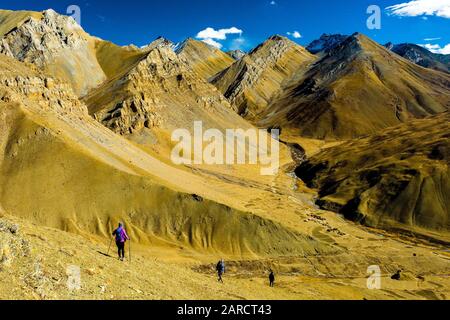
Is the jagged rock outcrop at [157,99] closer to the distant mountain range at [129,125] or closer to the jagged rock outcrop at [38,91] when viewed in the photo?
the distant mountain range at [129,125]

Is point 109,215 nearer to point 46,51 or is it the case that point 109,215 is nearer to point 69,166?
point 69,166

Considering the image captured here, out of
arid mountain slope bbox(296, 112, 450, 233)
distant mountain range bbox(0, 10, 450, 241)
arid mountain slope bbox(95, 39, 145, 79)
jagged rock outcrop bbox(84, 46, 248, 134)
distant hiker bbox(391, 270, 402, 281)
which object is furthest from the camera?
arid mountain slope bbox(95, 39, 145, 79)

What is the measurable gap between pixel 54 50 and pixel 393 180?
138 metres

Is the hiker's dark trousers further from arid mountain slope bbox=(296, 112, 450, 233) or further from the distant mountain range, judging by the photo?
arid mountain slope bbox=(296, 112, 450, 233)

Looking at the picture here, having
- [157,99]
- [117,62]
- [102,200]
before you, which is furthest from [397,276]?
[117,62]

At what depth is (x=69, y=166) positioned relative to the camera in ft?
208

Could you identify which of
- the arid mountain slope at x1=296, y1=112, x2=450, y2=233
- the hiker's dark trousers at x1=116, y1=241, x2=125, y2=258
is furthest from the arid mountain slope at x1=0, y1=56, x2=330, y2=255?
the hiker's dark trousers at x1=116, y1=241, x2=125, y2=258

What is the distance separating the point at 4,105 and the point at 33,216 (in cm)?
2371

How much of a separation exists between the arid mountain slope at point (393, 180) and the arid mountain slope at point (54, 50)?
9346 centimetres

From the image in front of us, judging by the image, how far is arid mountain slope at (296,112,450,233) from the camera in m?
78.8

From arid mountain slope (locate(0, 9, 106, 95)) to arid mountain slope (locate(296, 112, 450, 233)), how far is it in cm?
9346

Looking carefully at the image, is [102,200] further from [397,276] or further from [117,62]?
[117,62]

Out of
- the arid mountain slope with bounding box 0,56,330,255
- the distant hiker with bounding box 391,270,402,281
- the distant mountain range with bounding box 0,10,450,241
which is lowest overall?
the distant hiker with bounding box 391,270,402,281
